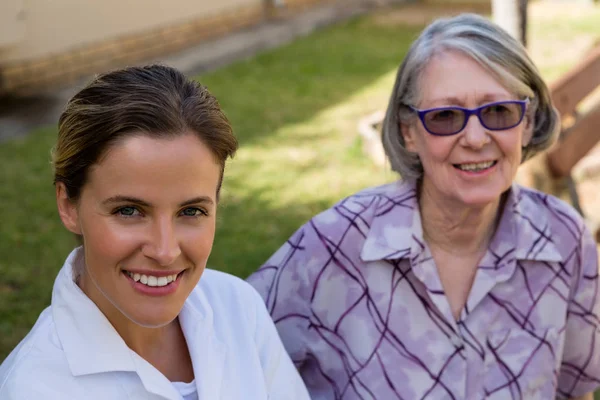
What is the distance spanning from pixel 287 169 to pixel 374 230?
387cm

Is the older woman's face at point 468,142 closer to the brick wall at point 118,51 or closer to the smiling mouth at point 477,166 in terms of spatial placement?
the smiling mouth at point 477,166

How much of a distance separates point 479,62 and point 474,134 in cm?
22

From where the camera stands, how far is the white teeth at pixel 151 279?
6.14 ft

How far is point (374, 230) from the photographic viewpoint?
277cm

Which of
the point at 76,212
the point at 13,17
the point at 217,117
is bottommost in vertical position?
the point at 76,212

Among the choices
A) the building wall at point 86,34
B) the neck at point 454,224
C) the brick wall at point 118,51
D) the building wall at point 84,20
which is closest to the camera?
the neck at point 454,224

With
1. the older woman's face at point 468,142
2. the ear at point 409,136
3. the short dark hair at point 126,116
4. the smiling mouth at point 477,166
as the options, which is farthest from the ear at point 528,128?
the short dark hair at point 126,116

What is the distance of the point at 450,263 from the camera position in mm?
2809

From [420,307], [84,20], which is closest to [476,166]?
[420,307]

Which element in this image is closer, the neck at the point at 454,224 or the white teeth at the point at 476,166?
the white teeth at the point at 476,166

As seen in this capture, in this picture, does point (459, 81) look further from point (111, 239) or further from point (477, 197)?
point (111, 239)

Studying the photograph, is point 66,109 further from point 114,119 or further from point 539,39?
point 539,39

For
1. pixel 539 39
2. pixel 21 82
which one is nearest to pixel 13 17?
pixel 21 82

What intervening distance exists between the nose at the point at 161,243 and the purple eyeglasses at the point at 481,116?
1.11m
